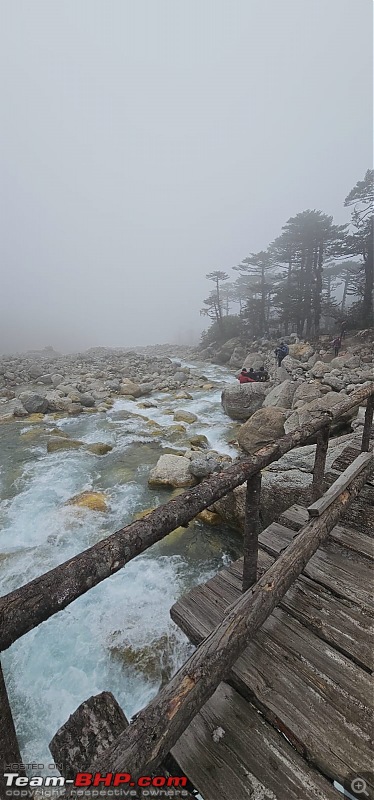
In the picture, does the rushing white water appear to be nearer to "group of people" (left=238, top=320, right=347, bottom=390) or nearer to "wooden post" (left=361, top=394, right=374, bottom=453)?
"wooden post" (left=361, top=394, right=374, bottom=453)

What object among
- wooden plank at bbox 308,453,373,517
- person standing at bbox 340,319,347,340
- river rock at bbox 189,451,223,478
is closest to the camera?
wooden plank at bbox 308,453,373,517

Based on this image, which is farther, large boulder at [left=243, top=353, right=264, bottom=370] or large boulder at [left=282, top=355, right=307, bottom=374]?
large boulder at [left=243, top=353, right=264, bottom=370]

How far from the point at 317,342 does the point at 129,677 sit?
25957 mm

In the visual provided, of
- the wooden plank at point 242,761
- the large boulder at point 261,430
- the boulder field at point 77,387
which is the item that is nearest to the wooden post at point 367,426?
the wooden plank at point 242,761

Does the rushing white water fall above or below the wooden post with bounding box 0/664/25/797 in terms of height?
below

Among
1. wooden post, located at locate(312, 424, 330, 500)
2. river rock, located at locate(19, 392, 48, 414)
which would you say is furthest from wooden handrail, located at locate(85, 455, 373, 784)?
river rock, located at locate(19, 392, 48, 414)

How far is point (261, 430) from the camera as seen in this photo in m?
9.61

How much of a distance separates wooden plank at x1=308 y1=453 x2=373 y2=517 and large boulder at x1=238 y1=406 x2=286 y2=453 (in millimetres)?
5301

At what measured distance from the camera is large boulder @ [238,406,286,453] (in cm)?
942

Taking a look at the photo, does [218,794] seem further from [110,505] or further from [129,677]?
[110,505]

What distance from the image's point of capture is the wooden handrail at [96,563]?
1045 mm

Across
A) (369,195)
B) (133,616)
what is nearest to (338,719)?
(133,616)

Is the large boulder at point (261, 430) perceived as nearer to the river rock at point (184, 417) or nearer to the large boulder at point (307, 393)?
the large boulder at point (307, 393)

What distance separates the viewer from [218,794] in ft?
5.01
